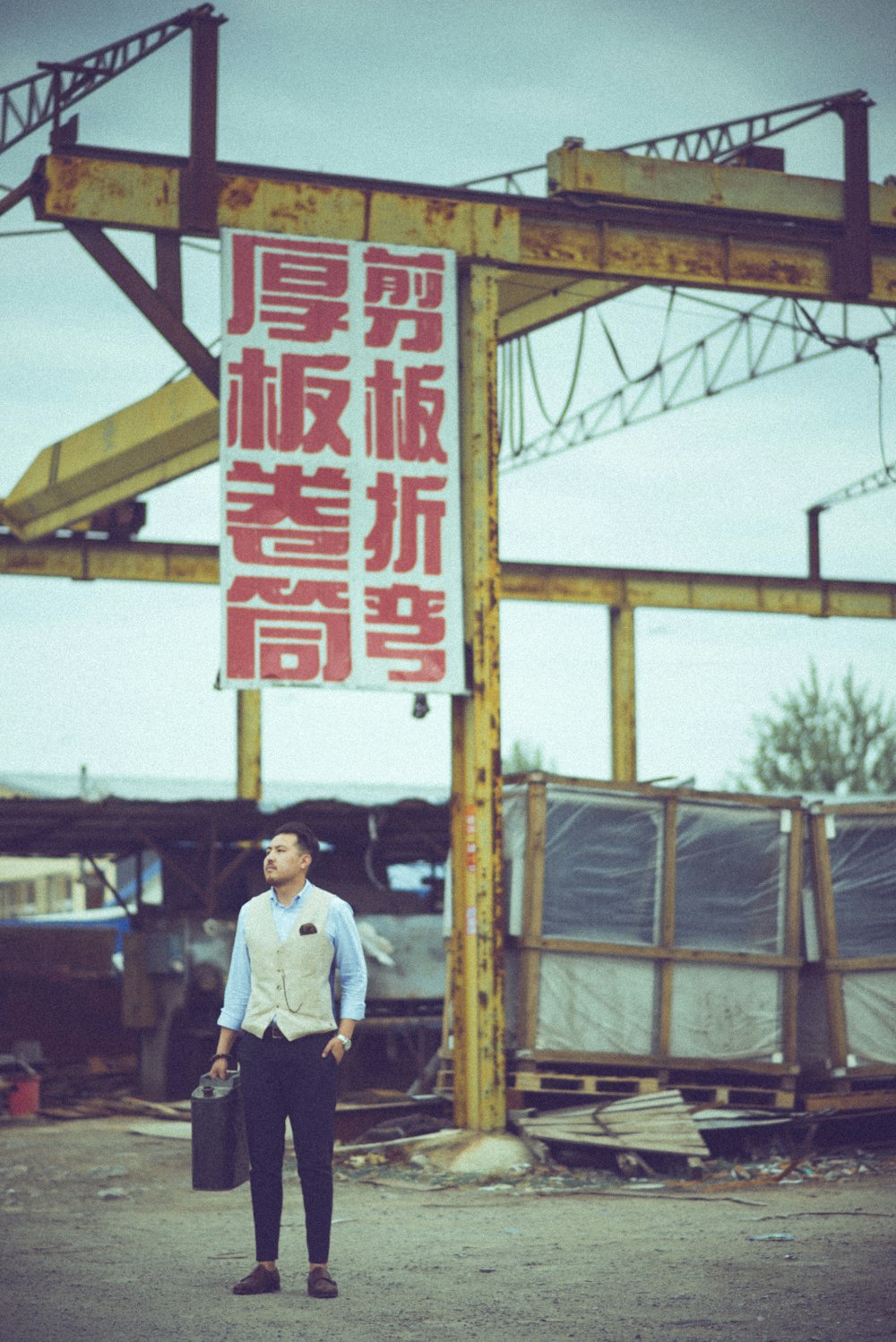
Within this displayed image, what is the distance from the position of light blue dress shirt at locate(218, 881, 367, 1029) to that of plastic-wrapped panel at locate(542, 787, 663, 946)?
4.82 m

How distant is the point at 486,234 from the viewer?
11.4 m

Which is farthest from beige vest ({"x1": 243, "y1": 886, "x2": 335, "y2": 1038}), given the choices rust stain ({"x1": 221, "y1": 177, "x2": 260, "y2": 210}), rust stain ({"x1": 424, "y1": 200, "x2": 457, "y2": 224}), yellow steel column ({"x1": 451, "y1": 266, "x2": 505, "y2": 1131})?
rust stain ({"x1": 424, "y1": 200, "x2": 457, "y2": 224})

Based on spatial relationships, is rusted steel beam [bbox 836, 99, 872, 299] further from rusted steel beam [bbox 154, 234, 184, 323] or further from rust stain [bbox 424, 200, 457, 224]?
rusted steel beam [bbox 154, 234, 184, 323]

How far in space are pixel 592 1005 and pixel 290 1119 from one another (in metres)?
5.03

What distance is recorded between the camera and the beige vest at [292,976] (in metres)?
5.66

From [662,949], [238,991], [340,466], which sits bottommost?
[662,949]

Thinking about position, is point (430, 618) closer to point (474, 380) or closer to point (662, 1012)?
point (474, 380)

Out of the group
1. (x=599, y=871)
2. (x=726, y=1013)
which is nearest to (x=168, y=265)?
(x=599, y=871)

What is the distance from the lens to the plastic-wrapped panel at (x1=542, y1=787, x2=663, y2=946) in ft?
34.6

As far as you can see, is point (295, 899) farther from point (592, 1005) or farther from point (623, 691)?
point (623, 691)

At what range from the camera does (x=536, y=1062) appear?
1045 centimetres

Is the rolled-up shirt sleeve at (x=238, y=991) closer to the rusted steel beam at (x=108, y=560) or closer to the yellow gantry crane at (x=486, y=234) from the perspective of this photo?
the yellow gantry crane at (x=486, y=234)

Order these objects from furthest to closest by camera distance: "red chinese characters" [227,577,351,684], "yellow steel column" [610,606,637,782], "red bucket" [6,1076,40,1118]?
"yellow steel column" [610,606,637,782]
"red bucket" [6,1076,40,1118]
"red chinese characters" [227,577,351,684]

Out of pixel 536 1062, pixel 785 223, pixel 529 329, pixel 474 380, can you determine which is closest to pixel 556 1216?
pixel 536 1062
